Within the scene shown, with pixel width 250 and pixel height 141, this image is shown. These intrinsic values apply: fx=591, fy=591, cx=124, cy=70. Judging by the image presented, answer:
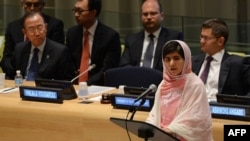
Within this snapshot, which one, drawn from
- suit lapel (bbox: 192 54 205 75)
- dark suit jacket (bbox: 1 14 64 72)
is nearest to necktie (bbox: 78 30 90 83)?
dark suit jacket (bbox: 1 14 64 72)

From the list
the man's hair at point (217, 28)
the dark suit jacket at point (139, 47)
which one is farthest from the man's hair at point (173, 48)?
the dark suit jacket at point (139, 47)

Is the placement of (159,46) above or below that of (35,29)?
below

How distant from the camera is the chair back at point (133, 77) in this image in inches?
185

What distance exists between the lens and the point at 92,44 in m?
5.76

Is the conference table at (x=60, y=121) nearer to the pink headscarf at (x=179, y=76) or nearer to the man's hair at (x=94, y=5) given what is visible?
the pink headscarf at (x=179, y=76)

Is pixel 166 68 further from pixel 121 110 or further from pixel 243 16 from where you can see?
pixel 243 16

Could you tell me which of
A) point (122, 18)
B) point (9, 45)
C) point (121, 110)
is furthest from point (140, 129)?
point (122, 18)

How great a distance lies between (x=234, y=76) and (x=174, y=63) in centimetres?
130

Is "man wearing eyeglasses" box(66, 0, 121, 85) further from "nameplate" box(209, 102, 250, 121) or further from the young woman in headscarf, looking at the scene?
the young woman in headscarf

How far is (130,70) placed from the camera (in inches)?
191

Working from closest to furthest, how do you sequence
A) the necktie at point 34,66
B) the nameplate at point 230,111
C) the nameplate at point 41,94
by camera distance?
the nameplate at point 230,111 → the nameplate at point 41,94 → the necktie at point 34,66

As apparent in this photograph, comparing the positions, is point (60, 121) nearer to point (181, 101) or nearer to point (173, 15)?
point (181, 101)

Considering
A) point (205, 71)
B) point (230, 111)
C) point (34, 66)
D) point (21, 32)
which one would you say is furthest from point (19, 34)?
point (230, 111)

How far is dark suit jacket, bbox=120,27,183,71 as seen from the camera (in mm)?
5426
